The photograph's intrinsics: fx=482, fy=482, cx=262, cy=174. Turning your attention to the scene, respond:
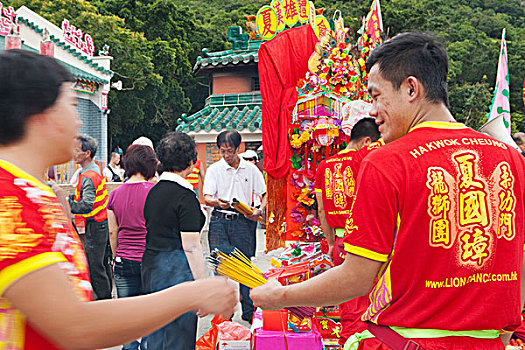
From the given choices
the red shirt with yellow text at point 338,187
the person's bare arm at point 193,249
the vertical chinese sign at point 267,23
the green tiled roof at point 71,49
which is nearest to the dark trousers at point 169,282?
the person's bare arm at point 193,249

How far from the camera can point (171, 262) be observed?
10.2ft

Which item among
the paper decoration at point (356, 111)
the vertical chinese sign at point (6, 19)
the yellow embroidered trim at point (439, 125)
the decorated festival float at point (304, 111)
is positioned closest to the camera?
the yellow embroidered trim at point (439, 125)

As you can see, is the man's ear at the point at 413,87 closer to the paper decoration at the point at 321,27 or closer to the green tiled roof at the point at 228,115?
the paper decoration at the point at 321,27

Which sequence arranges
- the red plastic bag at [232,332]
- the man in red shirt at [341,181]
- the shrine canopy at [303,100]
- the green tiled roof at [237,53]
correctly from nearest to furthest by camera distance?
the red plastic bag at [232,332] < the man in red shirt at [341,181] < the shrine canopy at [303,100] < the green tiled roof at [237,53]

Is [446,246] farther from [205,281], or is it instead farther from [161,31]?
[161,31]

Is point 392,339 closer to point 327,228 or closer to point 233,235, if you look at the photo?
point 327,228

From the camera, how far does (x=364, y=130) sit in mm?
3854

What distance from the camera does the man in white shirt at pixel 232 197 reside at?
491 centimetres

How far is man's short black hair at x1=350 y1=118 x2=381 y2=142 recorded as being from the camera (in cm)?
385

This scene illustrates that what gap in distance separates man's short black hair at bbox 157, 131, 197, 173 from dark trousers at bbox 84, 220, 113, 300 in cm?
189

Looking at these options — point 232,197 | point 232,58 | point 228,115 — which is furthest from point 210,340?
point 232,58

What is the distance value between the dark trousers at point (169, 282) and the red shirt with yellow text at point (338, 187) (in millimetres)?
1391

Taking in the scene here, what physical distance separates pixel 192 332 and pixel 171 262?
47cm

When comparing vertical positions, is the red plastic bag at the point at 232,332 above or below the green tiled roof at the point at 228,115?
below
